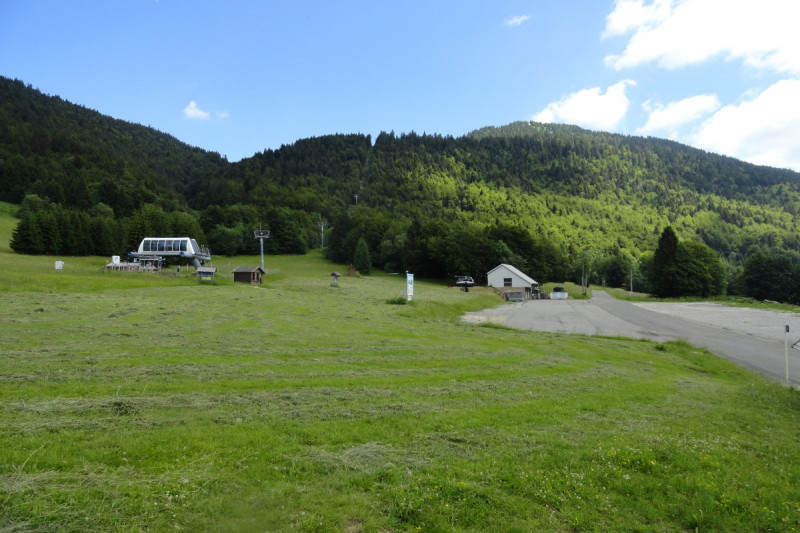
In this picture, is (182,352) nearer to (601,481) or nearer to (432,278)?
(601,481)

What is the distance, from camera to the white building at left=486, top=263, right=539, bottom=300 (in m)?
83.9

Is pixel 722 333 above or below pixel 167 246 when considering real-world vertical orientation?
below

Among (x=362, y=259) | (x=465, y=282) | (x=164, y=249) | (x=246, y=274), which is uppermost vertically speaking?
(x=164, y=249)

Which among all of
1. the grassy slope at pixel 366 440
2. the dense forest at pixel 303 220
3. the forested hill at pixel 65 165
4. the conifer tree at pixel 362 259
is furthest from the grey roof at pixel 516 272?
the forested hill at pixel 65 165

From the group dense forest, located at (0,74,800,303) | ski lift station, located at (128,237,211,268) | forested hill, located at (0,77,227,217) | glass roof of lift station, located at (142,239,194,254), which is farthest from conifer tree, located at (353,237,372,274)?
forested hill, located at (0,77,227,217)

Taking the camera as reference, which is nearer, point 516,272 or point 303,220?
point 516,272

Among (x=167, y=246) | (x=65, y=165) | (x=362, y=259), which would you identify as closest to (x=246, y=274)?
(x=167, y=246)

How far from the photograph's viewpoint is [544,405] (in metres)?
11.2

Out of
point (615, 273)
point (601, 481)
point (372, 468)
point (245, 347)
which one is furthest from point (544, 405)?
point (615, 273)

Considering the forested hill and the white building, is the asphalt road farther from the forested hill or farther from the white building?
the forested hill

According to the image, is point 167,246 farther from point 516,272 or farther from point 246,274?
point 516,272

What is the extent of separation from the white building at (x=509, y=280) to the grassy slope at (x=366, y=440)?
2648 inches

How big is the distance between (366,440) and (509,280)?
80.8 m

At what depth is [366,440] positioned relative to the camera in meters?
7.91
